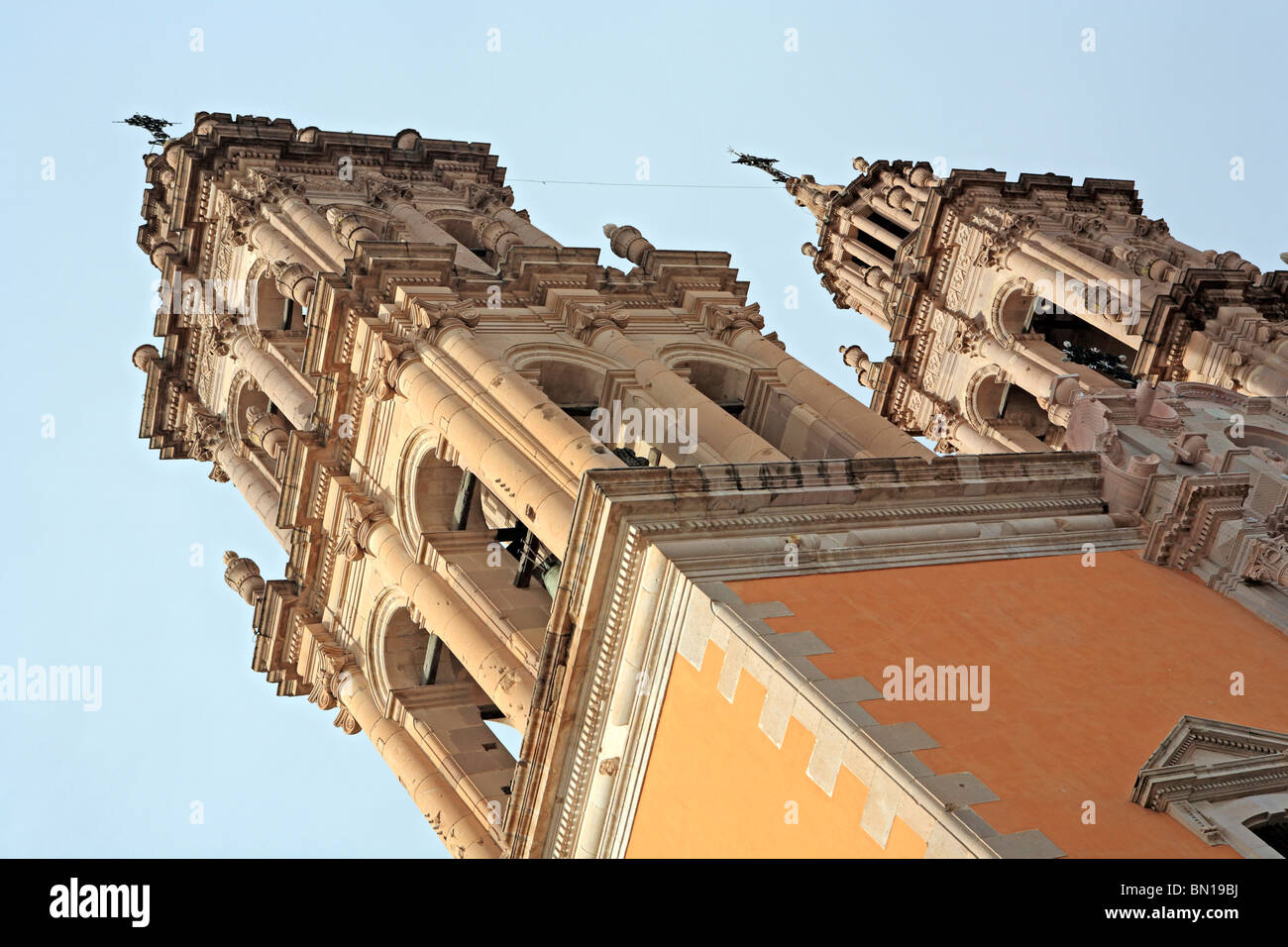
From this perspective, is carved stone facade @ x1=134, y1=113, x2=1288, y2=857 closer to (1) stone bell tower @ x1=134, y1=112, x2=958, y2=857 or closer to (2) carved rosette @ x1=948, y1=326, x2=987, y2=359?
(1) stone bell tower @ x1=134, y1=112, x2=958, y2=857

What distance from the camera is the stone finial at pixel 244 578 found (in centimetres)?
3331

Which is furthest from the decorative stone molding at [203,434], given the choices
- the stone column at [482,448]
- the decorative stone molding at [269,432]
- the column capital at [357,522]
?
the stone column at [482,448]

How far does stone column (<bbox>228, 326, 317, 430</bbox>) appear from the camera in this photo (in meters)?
31.0

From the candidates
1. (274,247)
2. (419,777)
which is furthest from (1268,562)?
(274,247)

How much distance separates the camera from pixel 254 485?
34781 millimetres

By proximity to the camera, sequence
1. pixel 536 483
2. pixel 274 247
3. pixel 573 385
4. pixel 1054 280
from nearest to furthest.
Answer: pixel 536 483
pixel 573 385
pixel 274 247
pixel 1054 280

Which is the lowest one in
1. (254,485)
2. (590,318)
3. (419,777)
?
(419,777)

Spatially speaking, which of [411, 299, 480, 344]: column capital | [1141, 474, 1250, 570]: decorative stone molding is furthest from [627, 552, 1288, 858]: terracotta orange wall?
[411, 299, 480, 344]: column capital

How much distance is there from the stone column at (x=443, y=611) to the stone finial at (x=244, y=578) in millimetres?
6644

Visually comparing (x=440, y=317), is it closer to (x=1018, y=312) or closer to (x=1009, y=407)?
(x=1018, y=312)

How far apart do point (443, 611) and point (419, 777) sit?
2742 millimetres
